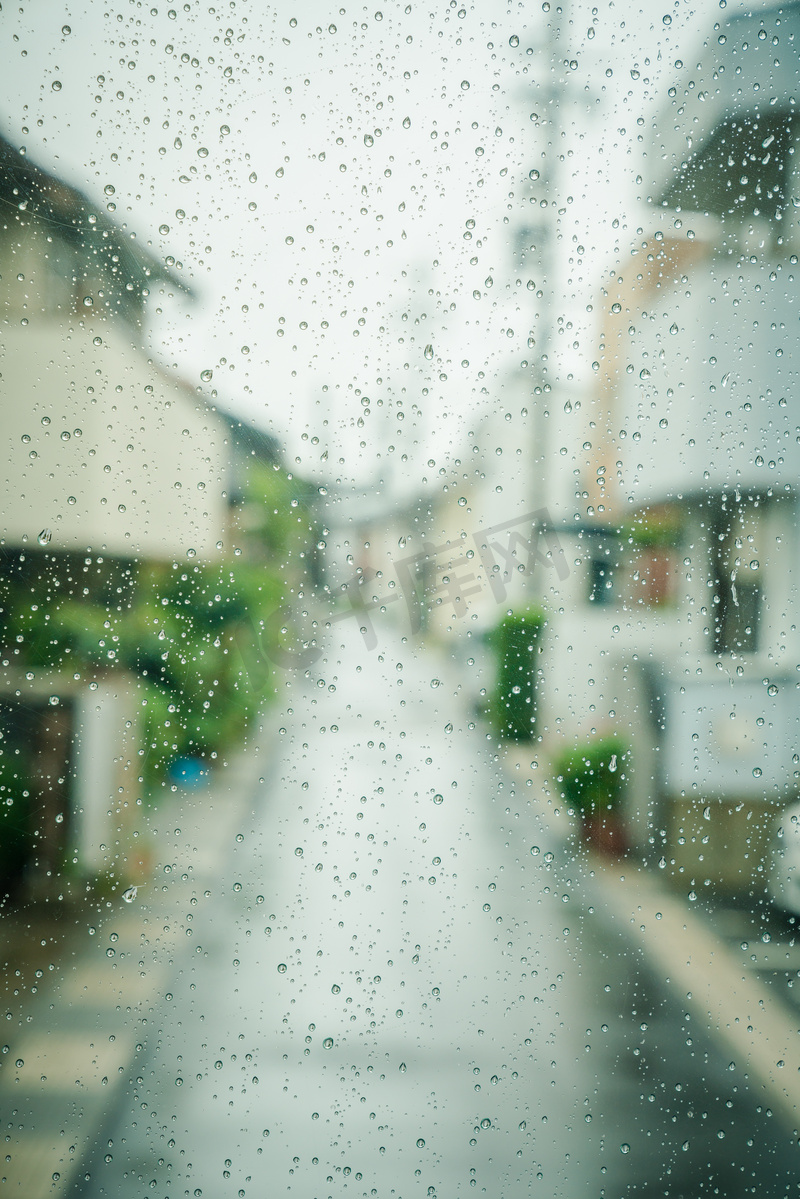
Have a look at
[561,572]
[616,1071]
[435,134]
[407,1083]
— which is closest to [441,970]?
[407,1083]

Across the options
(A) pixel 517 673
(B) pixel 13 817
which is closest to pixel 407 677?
(A) pixel 517 673

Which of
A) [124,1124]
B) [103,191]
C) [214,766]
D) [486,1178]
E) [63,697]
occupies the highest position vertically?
[103,191]

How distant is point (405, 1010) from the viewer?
106 cm

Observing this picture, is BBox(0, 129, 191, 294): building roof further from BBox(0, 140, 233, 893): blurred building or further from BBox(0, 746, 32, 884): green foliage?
BBox(0, 746, 32, 884): green foliage

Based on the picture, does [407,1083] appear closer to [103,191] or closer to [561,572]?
[561,572]

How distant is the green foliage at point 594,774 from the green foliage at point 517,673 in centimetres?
8

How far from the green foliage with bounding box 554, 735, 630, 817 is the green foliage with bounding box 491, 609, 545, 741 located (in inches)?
3.1

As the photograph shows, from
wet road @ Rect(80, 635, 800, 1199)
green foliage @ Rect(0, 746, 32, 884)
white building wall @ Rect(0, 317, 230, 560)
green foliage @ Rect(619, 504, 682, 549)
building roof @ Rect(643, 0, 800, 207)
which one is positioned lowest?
wet road @ Rect(80, 635, 800, 1199)

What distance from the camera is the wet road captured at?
1011mm

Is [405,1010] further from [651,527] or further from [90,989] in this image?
[651,527]

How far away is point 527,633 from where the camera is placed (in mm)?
1021

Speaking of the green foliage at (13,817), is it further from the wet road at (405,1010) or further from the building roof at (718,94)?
the building roof at (718,94)

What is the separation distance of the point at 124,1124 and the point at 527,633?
3.29ft

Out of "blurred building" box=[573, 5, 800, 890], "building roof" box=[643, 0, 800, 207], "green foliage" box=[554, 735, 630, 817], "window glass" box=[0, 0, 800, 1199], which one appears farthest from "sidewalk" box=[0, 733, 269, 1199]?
"building roof" box=[643, 0, 800, 207]
